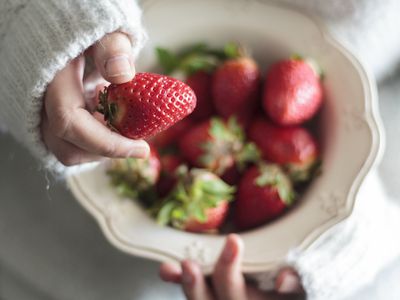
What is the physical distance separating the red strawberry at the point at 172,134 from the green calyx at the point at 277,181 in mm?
111

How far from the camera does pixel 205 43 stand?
71cm

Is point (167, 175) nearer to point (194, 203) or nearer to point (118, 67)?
point (194, 203)

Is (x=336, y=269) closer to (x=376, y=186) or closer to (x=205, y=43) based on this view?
(x=376, y=186)

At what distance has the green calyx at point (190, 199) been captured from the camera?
2.02 ft

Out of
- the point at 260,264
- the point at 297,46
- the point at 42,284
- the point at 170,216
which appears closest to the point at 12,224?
the point at 42,284

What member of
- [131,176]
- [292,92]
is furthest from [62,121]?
[292,92]

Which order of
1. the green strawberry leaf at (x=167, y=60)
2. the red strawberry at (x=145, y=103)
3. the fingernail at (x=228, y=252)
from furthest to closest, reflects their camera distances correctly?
1. the green strawberry leaf at (x=167, y=60)
2. the fingernail at (x=228, y=252)
3. the red strawberry at (x=145, y=103)

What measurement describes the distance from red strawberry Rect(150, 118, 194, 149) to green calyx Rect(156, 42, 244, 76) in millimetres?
64

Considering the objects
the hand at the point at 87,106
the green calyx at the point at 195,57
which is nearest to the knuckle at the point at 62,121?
the hand at the point at 87,106

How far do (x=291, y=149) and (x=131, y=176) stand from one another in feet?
0.64

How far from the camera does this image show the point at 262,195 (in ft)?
2.10

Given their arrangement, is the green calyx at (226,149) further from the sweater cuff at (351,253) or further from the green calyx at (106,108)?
the green calyx at (106,108)

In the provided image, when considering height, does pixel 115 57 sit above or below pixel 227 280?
above

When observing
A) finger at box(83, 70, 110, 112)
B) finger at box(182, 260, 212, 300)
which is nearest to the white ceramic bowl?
finger at box(182, 260, 212, 300)
